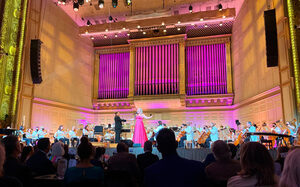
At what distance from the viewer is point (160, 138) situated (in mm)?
1640

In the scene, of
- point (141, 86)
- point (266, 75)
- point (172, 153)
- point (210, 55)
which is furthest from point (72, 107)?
point (172, 153)

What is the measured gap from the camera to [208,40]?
1373 centimetres

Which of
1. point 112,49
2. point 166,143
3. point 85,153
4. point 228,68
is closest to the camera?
point 166,143

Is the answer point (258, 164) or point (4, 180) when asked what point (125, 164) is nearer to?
point (4, 180)

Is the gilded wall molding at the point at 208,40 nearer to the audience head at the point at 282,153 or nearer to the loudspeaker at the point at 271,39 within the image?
the loudspeaker at the point at 271,39

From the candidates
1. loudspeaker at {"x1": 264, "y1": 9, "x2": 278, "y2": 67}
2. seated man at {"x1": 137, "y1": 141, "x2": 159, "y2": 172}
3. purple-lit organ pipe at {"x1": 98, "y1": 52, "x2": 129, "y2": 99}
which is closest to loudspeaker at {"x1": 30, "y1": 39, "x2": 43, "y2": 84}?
purple-lit organ pipe at {"x1": 98, "y1": 52, "x2": 129, "y2": 99}

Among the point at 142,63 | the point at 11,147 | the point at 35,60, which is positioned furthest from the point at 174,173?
the point at 142,63

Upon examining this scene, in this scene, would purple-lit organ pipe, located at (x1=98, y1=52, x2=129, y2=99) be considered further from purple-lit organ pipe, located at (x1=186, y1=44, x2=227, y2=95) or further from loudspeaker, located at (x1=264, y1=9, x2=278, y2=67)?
loudspeaker, located at (x1=264, y1=9, x2=278, y2=67)

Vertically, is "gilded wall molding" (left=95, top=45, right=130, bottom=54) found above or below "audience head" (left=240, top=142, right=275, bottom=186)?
above

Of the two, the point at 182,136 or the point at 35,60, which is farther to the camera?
the point at 35,60

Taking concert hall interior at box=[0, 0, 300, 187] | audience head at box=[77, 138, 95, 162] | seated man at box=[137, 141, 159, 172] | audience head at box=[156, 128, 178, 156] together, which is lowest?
seated man at box=[137, 141, 159, 172]

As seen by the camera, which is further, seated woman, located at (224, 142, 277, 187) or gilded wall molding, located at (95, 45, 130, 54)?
gilded wall molding, located at (95, 45, 130, 54)

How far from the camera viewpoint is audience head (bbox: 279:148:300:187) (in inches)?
55.7

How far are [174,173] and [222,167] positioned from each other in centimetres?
102
